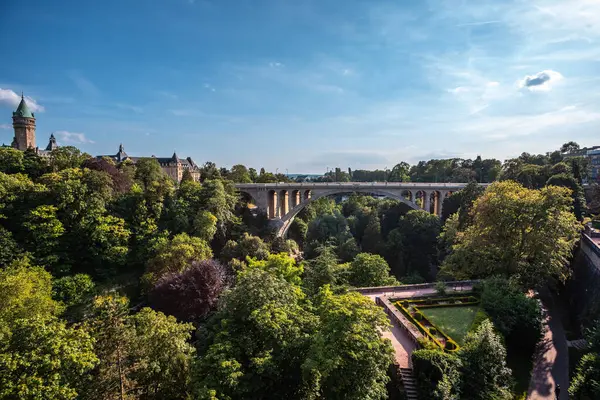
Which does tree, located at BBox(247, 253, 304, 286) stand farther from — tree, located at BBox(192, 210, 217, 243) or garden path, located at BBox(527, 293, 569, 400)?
tree, located at BBox(192, 210, 217, 243)

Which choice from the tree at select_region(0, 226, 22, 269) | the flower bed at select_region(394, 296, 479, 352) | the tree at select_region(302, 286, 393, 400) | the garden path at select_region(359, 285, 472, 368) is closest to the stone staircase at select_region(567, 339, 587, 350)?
the flower bed at select_region(394, 296, 479, 352)

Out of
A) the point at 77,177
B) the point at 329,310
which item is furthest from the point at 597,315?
the point at 77,177

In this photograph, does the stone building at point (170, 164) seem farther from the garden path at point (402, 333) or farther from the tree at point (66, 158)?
the garden path at point (402, 333)

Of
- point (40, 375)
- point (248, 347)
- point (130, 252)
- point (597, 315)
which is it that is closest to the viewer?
point (40, 375)

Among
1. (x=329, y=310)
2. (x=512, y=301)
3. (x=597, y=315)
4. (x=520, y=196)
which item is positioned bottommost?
(x=597, y=315)

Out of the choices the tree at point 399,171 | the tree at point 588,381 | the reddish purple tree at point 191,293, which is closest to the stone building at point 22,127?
the reddish purple tree at point 191,293

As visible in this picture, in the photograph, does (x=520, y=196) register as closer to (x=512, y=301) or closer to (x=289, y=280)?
(x=512, y=301)
